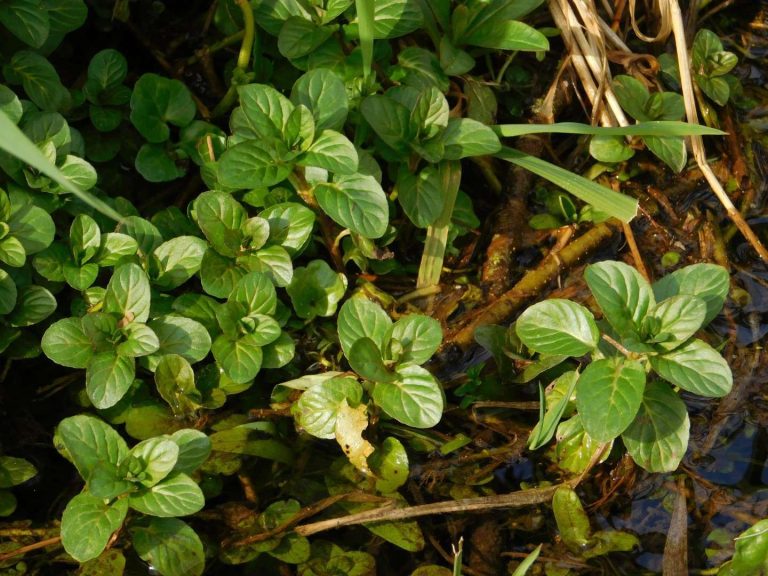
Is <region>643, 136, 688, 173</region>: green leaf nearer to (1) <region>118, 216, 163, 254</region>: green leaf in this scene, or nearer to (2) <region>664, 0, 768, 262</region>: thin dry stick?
(2) <region>664, 0, 768, 262</region>: thin dry stick

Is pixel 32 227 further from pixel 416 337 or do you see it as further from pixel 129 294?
pixel 416 337

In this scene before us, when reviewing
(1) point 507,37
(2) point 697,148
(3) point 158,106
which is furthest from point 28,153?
(2) point 697,148

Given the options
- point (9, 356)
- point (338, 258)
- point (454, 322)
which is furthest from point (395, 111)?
point (9, 356)

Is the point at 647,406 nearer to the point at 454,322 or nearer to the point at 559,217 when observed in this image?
the point at 454,322

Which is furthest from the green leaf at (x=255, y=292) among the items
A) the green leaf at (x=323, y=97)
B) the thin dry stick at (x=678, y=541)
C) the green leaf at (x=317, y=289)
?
the thin dry stick at (x=678, y=541)

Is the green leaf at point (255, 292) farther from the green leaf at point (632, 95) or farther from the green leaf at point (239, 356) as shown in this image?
the green leaf at point (632, 95)

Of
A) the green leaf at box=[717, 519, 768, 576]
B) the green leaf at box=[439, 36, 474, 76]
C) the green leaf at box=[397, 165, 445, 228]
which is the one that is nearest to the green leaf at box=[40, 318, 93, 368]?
the green leaf at box=[397, 165, 445, 228]

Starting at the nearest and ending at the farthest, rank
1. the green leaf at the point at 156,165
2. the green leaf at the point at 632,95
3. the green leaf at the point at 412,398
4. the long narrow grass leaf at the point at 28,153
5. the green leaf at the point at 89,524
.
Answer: the long narrow grass leaf at the point at 28,153
the green leaf at the point at 89,524
the green leaf at the point at 412,398
the green leaf at the point at 156,165
the green leaf at the point at 632,95
